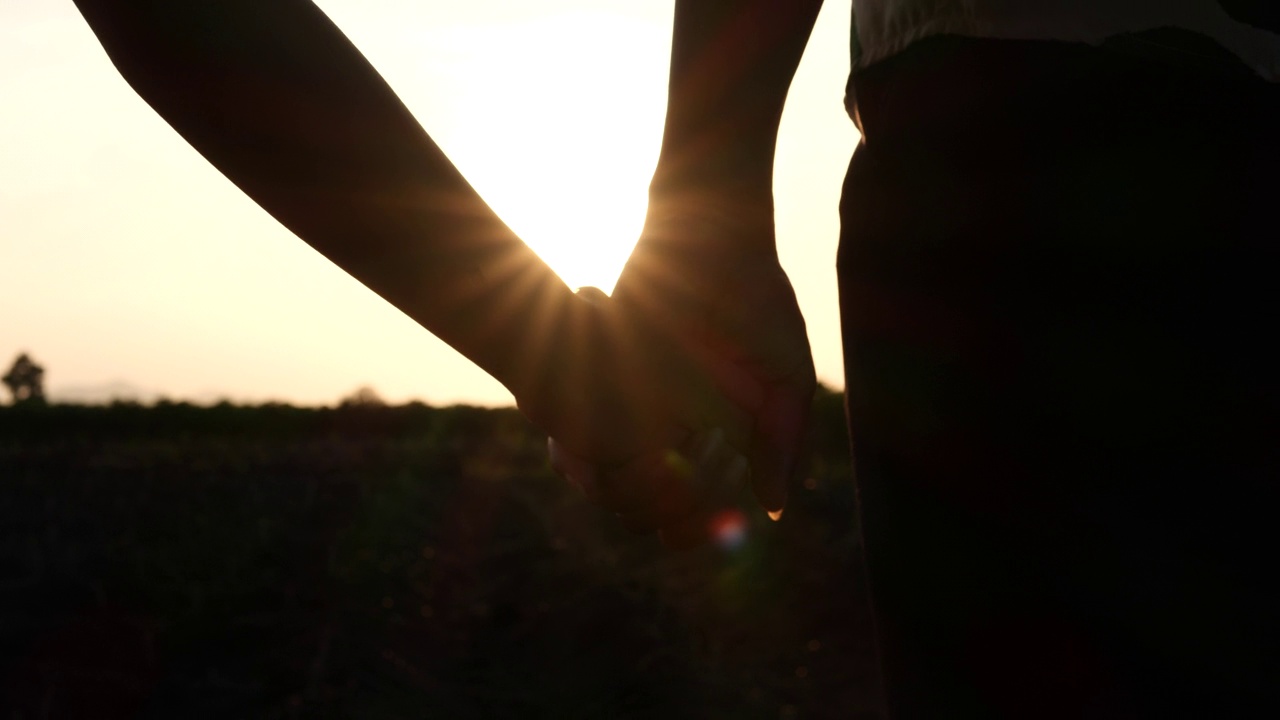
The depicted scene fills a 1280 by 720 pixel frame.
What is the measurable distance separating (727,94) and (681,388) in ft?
1.34

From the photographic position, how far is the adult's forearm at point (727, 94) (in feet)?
4.71

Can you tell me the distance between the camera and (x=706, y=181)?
4.85ft

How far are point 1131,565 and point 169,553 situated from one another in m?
3.77

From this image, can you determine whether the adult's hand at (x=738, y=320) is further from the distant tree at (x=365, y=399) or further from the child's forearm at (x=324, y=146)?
the distant tree at (x=365, y=399)

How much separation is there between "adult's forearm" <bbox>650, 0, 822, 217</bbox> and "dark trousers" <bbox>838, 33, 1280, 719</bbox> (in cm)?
31

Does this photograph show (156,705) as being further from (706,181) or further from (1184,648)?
(1184,648)

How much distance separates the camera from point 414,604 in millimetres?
3633

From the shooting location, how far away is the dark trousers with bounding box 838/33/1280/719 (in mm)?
907

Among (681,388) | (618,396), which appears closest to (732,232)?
(681,388)

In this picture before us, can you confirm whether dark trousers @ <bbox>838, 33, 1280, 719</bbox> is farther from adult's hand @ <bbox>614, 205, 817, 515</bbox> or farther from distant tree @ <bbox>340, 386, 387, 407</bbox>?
distant tree @ <bbox>340, 386, 387, 407</bbox>

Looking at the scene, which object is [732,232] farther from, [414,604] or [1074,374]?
[414,604]

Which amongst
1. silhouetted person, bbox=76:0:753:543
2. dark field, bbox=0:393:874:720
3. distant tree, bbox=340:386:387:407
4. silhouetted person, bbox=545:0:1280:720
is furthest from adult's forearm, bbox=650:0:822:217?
distant tree, bbox=340:386:387:407

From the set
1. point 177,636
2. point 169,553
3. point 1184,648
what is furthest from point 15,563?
point 1184,648

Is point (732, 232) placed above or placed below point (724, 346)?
above
